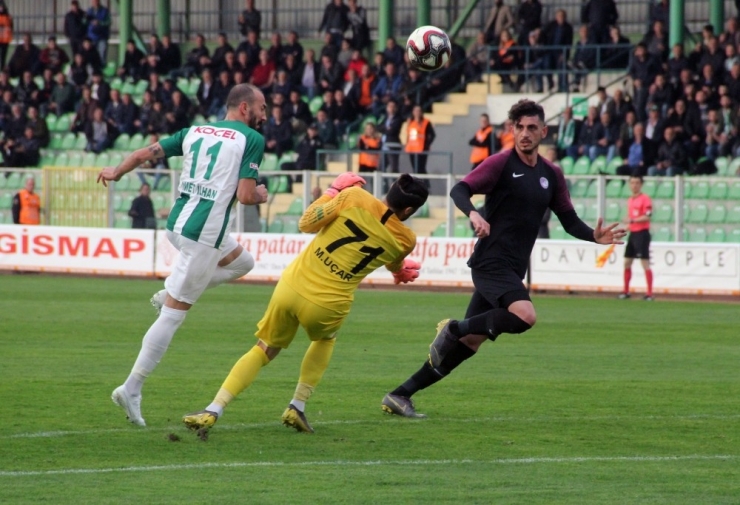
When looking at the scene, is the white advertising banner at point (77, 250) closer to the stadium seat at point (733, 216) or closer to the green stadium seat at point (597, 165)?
the green stadium seat at point (597, 165)

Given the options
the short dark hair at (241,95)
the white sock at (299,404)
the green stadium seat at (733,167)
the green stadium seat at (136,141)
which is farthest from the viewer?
the green stadium seat at (136,141)

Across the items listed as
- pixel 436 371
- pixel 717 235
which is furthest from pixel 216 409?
pixel 717 235

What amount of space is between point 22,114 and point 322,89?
7.67m

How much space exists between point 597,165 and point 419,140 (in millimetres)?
3569

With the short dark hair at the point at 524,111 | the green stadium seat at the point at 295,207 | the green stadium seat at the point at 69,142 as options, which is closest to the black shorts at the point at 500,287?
the short dark hair at the point at 524,111

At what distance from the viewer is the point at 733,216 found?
21.4 metres

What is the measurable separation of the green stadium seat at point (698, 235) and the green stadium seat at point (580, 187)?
194cm

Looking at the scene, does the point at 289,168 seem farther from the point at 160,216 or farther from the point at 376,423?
the point at 376,423

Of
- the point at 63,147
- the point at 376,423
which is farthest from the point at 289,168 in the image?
the point at 376,423

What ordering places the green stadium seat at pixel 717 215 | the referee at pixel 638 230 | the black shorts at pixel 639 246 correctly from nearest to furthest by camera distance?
the referee at pixel 638 230 < the black shorts at pixel 639 246 < the green stadium seat at pixel 717 215

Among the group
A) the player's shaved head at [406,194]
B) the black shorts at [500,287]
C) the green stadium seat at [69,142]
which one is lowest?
the black shorts at [500,287]

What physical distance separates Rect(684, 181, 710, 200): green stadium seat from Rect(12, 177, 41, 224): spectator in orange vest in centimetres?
1289

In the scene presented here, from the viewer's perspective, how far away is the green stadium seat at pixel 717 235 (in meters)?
21.5

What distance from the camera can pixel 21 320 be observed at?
15.7 meters
